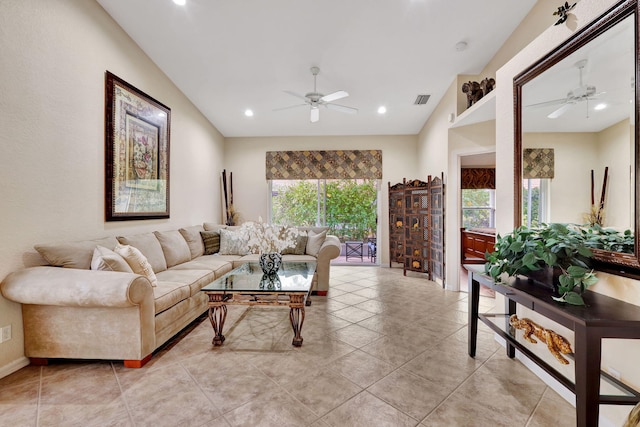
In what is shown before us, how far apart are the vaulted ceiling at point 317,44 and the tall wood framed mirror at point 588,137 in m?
1.19

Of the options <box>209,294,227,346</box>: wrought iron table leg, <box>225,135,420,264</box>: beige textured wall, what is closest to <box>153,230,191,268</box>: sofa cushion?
<box>209,294,227,346</box>: wrought iron table leg

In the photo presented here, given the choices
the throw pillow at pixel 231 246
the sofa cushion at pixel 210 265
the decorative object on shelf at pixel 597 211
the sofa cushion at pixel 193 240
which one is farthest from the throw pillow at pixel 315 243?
the decorative object on shelf at pixel 597 211

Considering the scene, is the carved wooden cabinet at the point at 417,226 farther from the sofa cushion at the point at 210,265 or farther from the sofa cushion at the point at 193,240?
the sofa cushion at the point at 193,240

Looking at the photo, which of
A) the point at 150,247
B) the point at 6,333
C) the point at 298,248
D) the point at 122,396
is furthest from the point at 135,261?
the point at 298,248

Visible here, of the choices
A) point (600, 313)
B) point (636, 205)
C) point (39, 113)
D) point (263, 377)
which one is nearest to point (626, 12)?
point (636, 205)

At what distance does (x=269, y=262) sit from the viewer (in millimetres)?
2871

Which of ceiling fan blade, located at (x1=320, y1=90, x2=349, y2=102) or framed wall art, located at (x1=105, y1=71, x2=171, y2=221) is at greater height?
ceiling fan blade, located at (x1=320, y1=90, x2=349, y2=102)

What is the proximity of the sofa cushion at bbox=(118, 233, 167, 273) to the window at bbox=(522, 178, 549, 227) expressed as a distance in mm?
3651

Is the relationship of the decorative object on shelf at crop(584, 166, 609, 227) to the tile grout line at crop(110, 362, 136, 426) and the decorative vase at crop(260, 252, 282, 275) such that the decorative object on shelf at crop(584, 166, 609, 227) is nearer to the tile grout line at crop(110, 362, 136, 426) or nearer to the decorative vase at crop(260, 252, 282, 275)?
the decorative vase at crop(260, 252, 282, 275)

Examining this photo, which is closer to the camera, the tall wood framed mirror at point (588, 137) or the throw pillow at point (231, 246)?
the tall wood framed mirror at point (588, 137)

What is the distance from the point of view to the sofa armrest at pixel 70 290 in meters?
1.88

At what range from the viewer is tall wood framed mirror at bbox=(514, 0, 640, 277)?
1397mm

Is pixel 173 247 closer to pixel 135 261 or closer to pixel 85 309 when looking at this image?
pixel 135 261

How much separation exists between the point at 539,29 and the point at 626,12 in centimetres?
158
